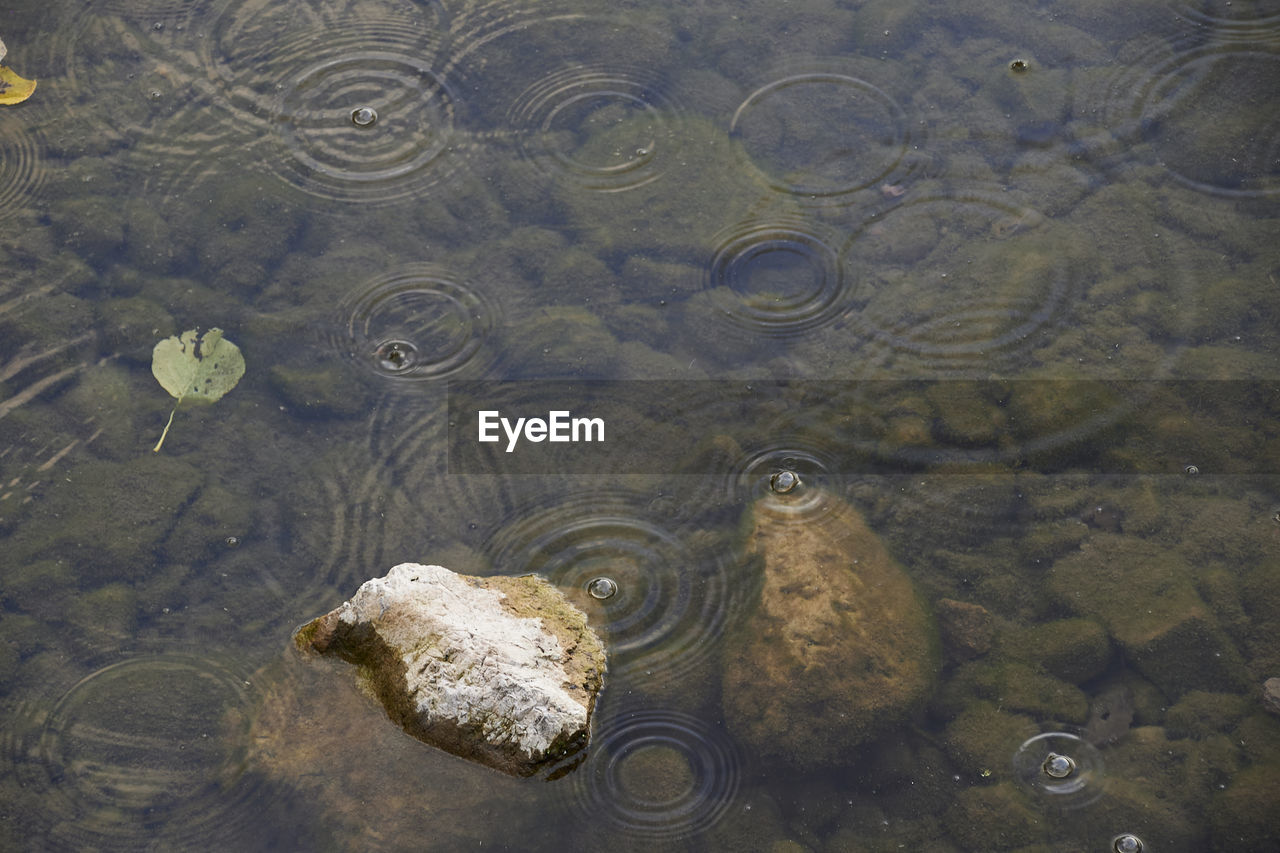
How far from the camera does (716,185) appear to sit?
4641mm

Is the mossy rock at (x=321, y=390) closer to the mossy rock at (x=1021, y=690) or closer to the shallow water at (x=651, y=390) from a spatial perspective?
the shallow water at (x=651, y=390)

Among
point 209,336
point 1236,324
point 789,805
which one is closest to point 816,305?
point 1236,324

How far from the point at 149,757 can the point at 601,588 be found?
156 cm

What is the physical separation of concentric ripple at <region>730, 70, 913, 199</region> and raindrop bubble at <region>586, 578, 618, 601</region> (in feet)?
6.60

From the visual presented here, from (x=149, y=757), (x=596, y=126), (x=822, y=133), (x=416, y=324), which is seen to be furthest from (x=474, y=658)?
(x=822, y=133)

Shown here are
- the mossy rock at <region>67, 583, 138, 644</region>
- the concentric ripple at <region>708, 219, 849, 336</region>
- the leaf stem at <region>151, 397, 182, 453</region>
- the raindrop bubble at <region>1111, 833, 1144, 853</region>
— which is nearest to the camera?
the raindrop bubble at <region>1111, 833, 1144, 853</region>

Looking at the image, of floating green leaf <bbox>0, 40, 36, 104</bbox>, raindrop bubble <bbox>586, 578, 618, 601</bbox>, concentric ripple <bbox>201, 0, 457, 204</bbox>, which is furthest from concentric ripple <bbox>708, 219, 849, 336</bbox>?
floating green leaf <bbox>0, 40, 36, 104</bbox>

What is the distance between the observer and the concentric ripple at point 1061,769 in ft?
10.6

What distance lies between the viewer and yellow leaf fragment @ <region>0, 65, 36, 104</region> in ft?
16.6

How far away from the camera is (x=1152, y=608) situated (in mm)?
3588

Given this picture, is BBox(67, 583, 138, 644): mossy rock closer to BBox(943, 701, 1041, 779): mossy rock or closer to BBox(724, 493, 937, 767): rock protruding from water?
BBox(724, 493, 937, 767): rock protruding from water

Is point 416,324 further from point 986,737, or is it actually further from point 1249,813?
point 1249,813

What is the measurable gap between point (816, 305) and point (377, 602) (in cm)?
210

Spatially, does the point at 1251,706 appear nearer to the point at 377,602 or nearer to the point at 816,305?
the point at 816,305
